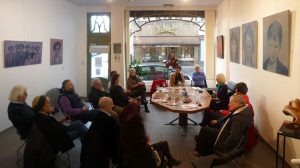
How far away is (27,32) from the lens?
684 cm

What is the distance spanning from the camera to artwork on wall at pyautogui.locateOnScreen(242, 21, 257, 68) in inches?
232

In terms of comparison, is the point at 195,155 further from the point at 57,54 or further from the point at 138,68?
the point at 138,68

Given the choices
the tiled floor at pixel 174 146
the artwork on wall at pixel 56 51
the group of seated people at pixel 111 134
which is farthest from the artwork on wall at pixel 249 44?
the artwork on wall at pixel 56 51

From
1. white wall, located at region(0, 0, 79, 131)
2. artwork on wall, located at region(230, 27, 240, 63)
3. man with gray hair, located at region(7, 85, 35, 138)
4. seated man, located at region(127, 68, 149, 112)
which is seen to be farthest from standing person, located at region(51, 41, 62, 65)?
artwork on wall, located at region(230, 27, 240, 63)

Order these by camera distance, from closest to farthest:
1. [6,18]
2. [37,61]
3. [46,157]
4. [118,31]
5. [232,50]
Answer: [46,157]
[6,18]
[37,61]
[232,50]
[118,31]

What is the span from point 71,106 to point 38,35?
295cm

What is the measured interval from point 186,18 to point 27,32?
591 centimetres

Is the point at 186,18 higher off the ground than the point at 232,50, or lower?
higher

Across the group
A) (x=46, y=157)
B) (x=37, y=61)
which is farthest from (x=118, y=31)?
(x=46, y=157)

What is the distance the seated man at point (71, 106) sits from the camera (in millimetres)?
5160

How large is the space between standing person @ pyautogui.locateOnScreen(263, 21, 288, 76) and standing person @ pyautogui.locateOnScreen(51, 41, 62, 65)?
570 centimetres

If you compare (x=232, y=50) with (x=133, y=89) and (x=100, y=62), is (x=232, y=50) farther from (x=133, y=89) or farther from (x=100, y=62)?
(x=100, y=62)

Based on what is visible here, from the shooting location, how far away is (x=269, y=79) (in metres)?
5.11

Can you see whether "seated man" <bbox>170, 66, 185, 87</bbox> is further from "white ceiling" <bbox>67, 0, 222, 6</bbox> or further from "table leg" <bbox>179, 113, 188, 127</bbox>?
"white ceiling" <bbox>67, 0, 222, 6</bbox>
